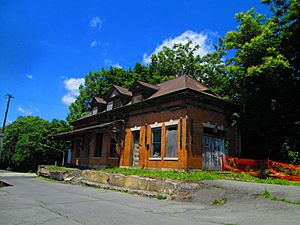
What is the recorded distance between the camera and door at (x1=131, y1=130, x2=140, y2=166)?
2026 centimetres

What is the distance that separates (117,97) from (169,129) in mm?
8472

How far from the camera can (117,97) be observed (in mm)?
24547

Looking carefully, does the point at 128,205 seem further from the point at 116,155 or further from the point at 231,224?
the point at 116,155

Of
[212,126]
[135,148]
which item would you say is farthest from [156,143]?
[212,126]

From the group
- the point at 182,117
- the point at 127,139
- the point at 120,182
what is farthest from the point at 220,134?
the point at 120,182

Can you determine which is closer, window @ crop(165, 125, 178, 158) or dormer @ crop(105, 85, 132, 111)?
window @ crop(165, 125, 178, 158)

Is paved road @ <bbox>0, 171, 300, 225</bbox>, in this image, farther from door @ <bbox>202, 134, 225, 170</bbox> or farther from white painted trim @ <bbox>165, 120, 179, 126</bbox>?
white painted trim @ <bbox>165, 120, 179, 126</bbox>

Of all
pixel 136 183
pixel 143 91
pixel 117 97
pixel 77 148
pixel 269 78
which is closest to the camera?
pixel 136 183

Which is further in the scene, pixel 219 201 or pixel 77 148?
pixel 77 148

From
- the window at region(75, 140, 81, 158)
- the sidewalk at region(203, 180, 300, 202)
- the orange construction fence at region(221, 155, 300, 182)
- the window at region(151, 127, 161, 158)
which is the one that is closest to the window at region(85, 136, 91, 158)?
the window at region(75, 140, 81, 158)

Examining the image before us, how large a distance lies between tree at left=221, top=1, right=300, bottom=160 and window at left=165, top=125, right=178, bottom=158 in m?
5.51

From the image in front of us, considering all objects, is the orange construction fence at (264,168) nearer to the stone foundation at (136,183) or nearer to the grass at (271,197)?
the grass at (271,197)

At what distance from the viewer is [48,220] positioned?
6.77m

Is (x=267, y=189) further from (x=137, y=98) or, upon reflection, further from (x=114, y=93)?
(x=114, y=93)
